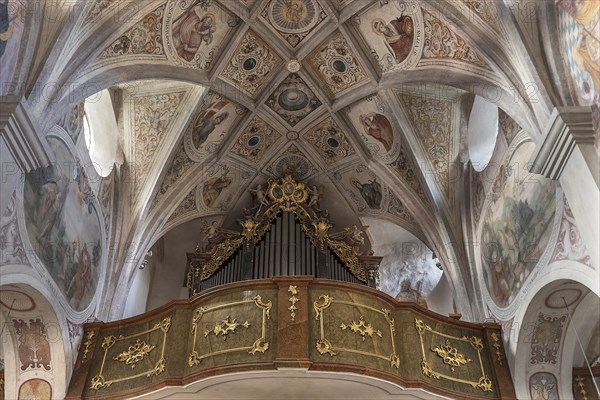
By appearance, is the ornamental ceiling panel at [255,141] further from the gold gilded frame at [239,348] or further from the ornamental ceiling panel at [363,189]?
the gold gilded frame at [239,348]

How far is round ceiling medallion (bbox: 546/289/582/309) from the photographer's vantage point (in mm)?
10414

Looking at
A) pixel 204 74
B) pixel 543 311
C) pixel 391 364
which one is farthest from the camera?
pixel 204 74

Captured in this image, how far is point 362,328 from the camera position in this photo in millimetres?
10359

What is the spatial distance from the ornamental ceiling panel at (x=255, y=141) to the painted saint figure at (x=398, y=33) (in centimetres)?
377

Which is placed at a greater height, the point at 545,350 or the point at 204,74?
the point at 204,74

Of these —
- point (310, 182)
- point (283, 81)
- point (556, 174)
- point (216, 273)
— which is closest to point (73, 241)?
point (216, 273)

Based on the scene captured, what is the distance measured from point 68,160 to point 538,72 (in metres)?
8.11

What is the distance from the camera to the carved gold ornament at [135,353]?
10.9 m

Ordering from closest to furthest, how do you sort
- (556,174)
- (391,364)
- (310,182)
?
(556,174)
(391,364)
(310,182)

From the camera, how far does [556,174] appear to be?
923 centimetres

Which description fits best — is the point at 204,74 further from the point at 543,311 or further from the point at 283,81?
the point at 543,311

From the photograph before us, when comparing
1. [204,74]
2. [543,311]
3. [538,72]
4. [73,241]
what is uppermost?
[204,74]

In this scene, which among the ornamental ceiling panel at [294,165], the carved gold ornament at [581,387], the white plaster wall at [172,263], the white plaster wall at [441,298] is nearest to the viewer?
the carved gold ornament at [581,387]

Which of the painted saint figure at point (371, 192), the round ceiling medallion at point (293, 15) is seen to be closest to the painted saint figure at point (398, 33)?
the round ceiling medallion at point (293, 15)
